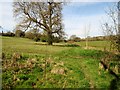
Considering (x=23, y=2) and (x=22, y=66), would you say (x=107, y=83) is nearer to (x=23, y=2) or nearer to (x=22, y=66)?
(x=22, y=66)

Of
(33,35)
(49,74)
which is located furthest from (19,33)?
(49,74)

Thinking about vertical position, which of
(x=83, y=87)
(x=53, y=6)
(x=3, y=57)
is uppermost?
(x=53, y=6)

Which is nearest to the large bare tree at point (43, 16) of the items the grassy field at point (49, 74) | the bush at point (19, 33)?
the bush at point (19, 33)

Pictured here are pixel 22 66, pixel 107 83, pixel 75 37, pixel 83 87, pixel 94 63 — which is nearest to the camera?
pixel 83 87

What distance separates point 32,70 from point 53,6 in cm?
2674

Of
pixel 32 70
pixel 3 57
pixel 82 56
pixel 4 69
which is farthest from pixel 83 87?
pixel 82 56

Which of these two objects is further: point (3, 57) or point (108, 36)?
point (108, 36)

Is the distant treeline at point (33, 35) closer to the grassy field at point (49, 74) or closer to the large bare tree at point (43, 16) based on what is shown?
the large bare tree at point (43, 16)

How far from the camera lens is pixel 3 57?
20109mm

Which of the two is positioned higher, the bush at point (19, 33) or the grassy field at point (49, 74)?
the bush at point (19, 33)

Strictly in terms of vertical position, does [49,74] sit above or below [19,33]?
below

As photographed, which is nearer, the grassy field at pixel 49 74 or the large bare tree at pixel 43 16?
the grassy field at pixel 49 74

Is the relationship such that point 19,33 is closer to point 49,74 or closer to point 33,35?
point 33,35

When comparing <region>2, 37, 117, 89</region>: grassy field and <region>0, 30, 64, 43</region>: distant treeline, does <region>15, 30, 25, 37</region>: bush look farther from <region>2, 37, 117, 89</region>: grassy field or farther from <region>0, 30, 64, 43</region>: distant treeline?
<region>2, 37, 117, 89</region>: grassy field
